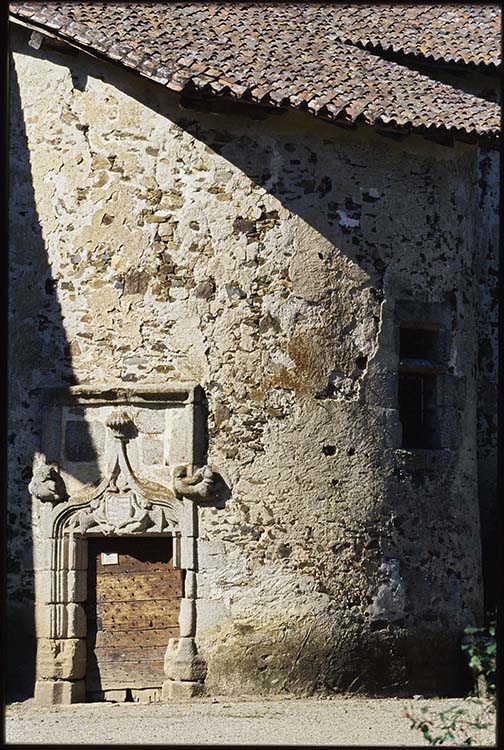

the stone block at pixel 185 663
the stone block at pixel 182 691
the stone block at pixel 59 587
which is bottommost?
the stone block at pixel 182 691

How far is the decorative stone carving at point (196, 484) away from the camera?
12.7 m

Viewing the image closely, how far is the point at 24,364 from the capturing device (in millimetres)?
13297

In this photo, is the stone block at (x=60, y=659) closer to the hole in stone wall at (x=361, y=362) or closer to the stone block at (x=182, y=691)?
the stone block at (x=182, y=691)

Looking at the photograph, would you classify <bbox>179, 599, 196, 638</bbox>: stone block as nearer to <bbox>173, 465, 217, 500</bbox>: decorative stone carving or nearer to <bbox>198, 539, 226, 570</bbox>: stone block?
<bbox>198, 539, 226, 570</bbox>: stone block

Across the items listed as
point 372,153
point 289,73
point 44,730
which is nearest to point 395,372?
point 372,153

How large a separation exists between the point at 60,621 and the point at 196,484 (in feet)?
5.96

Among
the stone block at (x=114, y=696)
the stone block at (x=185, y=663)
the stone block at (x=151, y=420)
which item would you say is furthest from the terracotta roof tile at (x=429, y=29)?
the stone block at (x=114, y=696)

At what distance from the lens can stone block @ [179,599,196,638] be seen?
12.6 metres

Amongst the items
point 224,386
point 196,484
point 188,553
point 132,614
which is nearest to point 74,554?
point 132,614

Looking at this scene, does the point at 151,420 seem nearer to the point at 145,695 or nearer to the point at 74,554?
the point at 74,554

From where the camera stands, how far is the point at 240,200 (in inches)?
513

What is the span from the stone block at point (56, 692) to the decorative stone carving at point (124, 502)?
4.65ft

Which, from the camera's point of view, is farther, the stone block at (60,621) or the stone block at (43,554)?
the stone block at (43,554)

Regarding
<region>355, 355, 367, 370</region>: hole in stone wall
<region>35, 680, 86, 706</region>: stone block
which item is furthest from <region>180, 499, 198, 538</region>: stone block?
<region>355, 355, 367, 370</region>: hole in stone wall
